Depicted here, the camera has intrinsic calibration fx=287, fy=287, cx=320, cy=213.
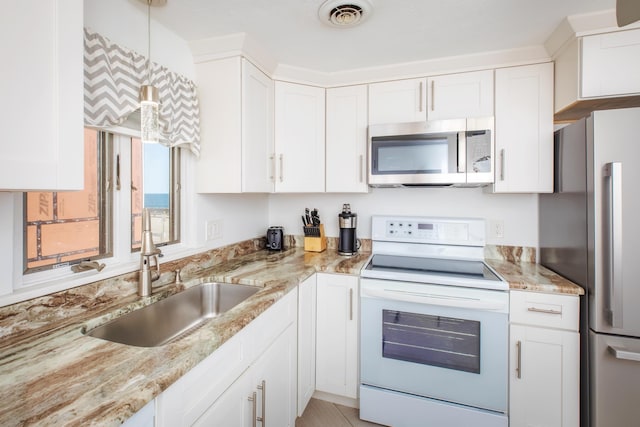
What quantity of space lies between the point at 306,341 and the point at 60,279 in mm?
1240

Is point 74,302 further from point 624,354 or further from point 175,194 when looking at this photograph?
point 624,354

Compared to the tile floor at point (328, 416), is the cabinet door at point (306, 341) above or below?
above

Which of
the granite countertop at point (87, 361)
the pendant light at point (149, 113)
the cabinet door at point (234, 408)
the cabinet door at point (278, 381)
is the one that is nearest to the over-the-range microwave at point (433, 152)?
the granite countertop at point (87, 361)

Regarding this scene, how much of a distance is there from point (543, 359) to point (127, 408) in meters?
1.83

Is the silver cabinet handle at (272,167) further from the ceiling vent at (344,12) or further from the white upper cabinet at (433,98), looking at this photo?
the ceiling vent at (344,12)

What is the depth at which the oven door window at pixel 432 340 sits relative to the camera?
1578mm

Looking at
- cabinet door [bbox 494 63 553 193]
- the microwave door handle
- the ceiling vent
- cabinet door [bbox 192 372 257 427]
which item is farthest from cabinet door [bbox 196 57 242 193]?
cabinet door [bbox 494 63 553 193]

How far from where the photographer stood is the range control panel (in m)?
2.06

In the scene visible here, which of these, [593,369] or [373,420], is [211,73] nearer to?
[373,420]

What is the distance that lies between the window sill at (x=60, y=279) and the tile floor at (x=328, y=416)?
136 centimetres

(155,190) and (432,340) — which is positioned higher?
(155,190)

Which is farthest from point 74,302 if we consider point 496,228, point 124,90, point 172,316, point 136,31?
point 496,228

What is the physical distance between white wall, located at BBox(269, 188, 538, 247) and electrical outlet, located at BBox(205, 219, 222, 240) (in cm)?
73

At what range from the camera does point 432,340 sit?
1.64m
